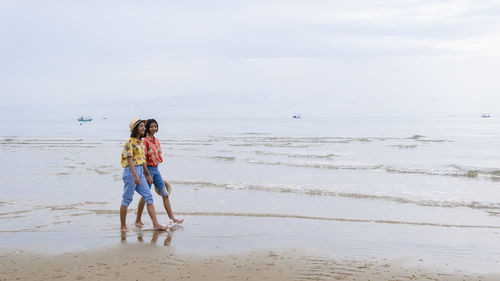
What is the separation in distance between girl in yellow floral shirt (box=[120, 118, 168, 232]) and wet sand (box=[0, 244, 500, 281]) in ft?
3.90

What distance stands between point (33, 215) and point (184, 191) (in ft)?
13.1

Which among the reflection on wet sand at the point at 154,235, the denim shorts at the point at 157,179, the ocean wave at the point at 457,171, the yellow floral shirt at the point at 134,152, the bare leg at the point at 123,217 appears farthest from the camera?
the ocean wave at the point at 457,171

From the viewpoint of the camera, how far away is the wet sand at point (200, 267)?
4.93m

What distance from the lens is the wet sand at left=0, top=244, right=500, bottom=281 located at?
4.93m

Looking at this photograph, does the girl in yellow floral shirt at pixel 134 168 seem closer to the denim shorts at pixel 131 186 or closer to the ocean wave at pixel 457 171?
the denim shorts at pixel 131 186

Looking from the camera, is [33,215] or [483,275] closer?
[483,275]

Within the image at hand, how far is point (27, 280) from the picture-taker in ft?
15.8

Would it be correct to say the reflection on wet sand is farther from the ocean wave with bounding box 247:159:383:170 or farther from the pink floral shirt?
the ocean wave with bounding box 247:159:383:170

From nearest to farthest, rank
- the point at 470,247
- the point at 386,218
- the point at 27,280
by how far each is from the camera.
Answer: the point at 27,280
the point at 470,247
the point at 386,218

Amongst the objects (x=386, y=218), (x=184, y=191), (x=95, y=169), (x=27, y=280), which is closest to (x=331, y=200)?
(x=386, y=218)

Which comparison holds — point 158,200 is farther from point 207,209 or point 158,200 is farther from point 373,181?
point 373,181

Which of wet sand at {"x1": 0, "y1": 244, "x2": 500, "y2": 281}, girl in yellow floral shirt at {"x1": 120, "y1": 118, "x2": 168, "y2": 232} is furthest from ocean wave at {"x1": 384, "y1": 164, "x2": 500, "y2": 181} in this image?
girl in yellow floral shirt at {"x1": 120, "y1": 118, "x2": 168, "y2": 232}

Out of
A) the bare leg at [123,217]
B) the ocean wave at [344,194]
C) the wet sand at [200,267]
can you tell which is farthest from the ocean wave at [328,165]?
the wet sand at [200,267]

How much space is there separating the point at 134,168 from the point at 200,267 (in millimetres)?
2261
